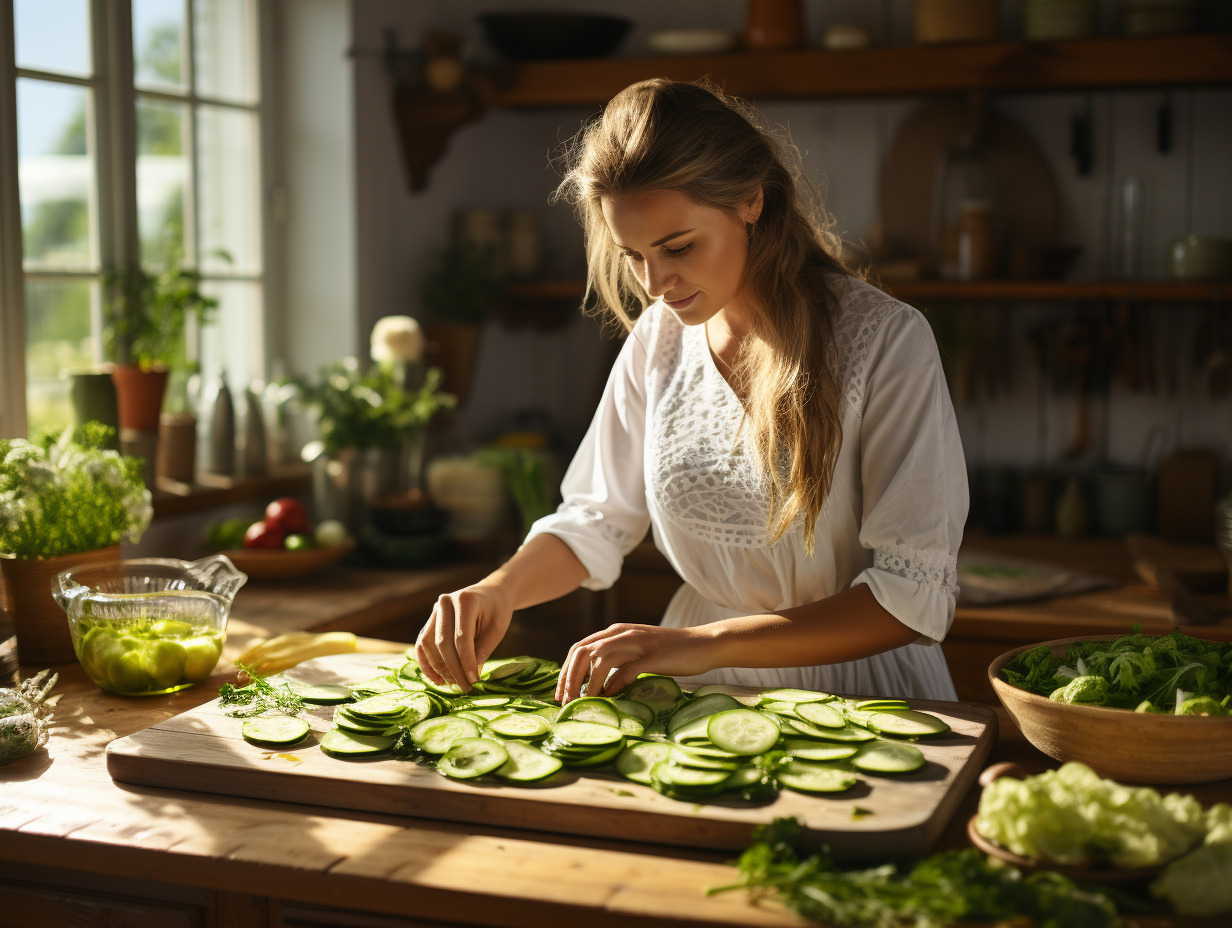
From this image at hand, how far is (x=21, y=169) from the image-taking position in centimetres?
262

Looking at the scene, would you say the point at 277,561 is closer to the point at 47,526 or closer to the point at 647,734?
the point at 47,526

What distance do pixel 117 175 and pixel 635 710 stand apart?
6.83 ft

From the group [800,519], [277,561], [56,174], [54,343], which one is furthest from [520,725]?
[56,174]

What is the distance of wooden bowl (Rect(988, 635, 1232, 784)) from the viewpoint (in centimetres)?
131

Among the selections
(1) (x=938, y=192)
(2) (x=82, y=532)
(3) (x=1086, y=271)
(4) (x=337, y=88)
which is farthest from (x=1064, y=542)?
(2) (x=82, y=532)

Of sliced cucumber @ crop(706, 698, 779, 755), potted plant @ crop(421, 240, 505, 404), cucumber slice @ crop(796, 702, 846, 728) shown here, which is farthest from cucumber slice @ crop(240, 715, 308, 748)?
potted plant @ crop(421, 240, 505, 404)

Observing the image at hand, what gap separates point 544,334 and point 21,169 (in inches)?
81.1

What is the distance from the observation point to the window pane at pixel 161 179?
2.97 meters

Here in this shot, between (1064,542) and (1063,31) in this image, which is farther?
(1064,542)

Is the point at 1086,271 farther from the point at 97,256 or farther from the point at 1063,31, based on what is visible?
the point at 97,256

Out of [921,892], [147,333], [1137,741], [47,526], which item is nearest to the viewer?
[921,892]

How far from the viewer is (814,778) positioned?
1321 millimetres

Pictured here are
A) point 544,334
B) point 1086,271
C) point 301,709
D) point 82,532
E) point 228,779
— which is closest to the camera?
point 228,779

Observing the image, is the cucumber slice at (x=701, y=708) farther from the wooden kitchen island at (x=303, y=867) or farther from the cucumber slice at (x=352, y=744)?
the cucumber slice at (x=352, y=744)
